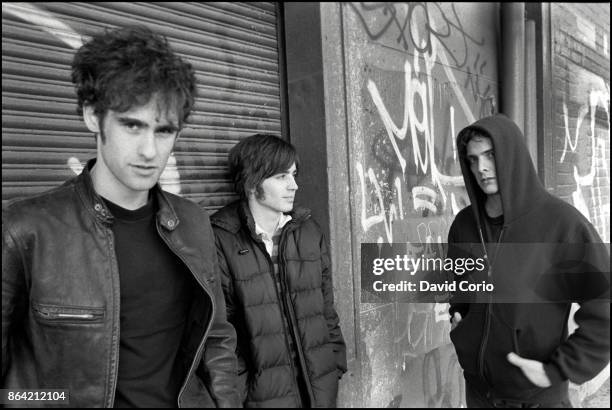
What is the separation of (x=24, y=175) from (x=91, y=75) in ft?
2.53

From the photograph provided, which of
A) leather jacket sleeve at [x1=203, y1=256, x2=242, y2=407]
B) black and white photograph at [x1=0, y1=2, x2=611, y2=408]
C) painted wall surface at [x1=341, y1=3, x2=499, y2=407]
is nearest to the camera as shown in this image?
black and white photograph at [x1=0, y1=2, x2=611, y2=408]

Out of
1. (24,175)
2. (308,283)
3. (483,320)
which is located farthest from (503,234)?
(24,175)

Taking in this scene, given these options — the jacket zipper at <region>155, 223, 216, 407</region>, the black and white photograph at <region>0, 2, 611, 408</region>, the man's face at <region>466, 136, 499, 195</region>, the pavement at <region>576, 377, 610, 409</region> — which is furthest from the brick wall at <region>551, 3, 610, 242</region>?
the jacket zipper at <region>155, 223, 216, 407</region>

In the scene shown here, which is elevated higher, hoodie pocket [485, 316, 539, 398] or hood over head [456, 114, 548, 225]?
hood over head [456, 114, 548, 225]

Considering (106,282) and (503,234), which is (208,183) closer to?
(106,282)

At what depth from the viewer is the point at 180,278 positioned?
1.71 metres

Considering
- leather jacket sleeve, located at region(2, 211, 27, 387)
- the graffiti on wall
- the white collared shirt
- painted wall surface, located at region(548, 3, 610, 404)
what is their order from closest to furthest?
1. leather jacket sleeve, located at region(2, 211, 27, 387)
2. the white collared shirt
3. painted wall surface, located at region(548, 3, 610, 404)
4. the graffiti on wall

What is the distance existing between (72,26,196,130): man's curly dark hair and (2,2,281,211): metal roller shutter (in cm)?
65

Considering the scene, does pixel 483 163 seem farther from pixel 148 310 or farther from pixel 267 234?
pixel 148 310

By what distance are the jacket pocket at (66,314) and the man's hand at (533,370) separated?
1589 mm

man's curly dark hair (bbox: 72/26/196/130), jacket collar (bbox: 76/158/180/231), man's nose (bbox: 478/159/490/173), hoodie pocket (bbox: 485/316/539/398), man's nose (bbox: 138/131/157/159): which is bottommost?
hoodie pocket (bbox: 485/316/539/398)

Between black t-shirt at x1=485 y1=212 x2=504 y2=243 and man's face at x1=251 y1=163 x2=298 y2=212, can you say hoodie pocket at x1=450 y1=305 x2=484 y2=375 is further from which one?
man's face at x1=251 y1=163 x2=298 y2=212

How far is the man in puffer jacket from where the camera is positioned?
7.36 ft

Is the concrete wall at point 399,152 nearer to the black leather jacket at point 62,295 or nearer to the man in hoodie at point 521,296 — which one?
the man in hoodie at point 521,296
